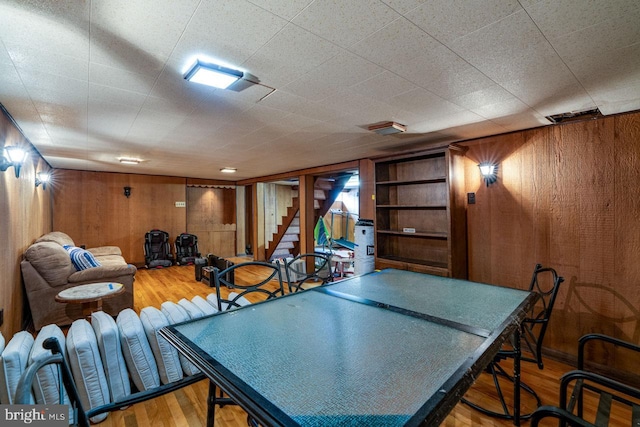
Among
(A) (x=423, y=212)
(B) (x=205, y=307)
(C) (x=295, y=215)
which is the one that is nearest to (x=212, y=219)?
(C) (x=295, y=215)

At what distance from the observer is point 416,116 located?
2.74m

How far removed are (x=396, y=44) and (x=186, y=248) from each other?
7.43 m

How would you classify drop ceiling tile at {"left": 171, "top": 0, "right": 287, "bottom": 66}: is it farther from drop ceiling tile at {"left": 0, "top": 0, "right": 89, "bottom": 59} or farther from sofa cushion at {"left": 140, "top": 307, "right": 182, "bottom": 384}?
sofa cushion at {"left": 140, "top": 307, "right": 182, "bottom": 384}

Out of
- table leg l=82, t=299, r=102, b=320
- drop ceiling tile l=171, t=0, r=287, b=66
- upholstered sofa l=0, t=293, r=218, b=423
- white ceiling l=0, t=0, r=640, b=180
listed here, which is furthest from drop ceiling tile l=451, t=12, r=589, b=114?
table leg l=82, t=299, r=102, b=320

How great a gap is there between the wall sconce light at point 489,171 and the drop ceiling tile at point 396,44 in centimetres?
221

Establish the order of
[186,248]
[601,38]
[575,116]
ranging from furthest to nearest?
[186,248], [575,116], [601,38]

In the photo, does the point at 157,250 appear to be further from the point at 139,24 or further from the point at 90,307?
the point at 139,24

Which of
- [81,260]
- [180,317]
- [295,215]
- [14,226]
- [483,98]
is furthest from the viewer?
[295,215]

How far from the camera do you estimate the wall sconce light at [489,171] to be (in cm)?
335

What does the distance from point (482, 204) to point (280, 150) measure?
2789mm

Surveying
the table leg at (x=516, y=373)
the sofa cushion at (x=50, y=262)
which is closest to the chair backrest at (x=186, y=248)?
the sofa cushion at (x=50, y=262)

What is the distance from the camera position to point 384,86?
2076 mm

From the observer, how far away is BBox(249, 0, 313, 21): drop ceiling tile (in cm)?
122

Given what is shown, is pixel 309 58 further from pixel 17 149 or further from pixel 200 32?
pixel 17 149
